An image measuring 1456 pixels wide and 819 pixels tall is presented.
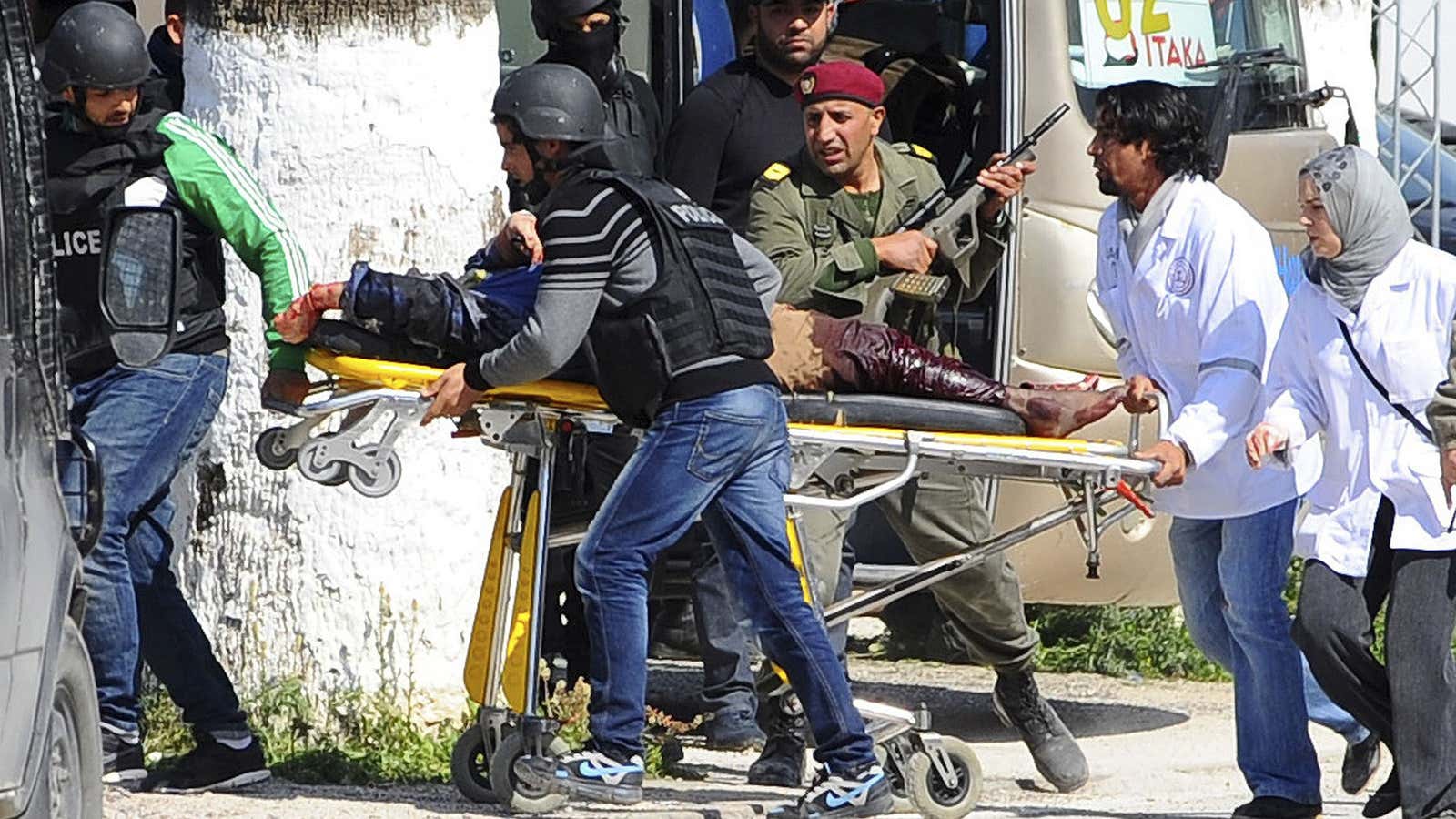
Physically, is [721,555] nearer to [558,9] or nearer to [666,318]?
[666,318]

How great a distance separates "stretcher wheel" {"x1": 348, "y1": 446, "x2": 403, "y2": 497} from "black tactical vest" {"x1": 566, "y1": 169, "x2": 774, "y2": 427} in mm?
541

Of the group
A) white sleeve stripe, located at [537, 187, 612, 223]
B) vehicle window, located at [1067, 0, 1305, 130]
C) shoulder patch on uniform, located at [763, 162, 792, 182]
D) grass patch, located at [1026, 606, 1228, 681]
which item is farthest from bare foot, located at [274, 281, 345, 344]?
grass patch, located at [1026, 606, 1228, 681]

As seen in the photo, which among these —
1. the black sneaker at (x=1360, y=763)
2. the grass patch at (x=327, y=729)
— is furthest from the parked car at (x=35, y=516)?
the black sneaker at (x=1360, y=763)

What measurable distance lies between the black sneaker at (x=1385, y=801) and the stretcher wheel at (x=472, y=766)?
2008 millimetres

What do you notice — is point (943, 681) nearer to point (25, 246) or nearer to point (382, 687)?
point (382, 687)

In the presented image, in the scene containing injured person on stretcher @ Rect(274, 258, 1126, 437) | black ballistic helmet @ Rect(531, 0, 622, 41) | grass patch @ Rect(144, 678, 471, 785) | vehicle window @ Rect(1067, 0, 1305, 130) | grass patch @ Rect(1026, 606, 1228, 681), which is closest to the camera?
injured person on stretcher @ Rect(274, 258, 1126, 437)

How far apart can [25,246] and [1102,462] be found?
2.73 metres

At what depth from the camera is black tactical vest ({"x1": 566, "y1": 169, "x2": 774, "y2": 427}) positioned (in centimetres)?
585

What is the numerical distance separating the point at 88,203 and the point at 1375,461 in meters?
2.93

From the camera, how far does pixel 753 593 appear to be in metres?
6.03

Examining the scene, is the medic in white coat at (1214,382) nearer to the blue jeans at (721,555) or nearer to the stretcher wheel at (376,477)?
the blue jeans at (721,555)

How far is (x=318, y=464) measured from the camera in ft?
19.8

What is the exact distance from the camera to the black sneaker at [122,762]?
641 centimetres

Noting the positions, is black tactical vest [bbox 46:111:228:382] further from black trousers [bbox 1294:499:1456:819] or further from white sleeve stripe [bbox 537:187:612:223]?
black trousers [bbox 1294:499:1456:819]
